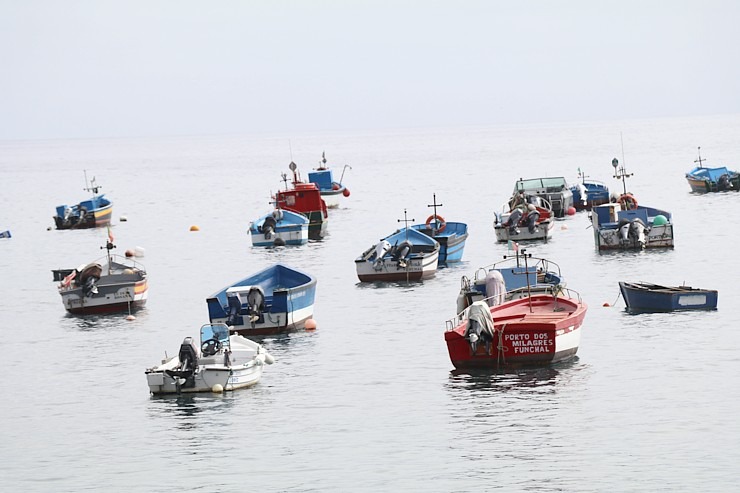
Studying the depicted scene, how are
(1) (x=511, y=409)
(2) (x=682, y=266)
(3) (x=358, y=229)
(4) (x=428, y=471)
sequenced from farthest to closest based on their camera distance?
1. (3) (x=358, y=229)
2. (2) (x=682, y=266)
3. (1) (x=511, y=409)
4. (4) (x=428, y=471)

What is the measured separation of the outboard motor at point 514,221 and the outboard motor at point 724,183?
5015cm

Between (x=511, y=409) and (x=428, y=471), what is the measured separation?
6.15 meters

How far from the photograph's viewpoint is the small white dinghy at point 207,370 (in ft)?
142

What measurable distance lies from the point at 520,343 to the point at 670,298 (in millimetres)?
13706

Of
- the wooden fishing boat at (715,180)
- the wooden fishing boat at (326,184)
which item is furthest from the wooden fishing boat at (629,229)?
the wooden fishing boat at (326,184)

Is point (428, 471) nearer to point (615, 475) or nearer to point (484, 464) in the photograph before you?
point (484, 464)

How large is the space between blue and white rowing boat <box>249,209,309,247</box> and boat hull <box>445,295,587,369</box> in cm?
5024

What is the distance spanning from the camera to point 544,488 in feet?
106

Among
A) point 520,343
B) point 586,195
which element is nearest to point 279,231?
point 586,195

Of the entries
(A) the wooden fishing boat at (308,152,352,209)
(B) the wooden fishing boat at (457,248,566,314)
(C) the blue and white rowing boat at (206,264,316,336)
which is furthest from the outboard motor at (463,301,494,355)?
(A) the wooden fishing boat at (308,152,352,209)

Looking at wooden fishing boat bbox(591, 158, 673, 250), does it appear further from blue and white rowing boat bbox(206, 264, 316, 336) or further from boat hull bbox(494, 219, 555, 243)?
Result: blue and white rowing boat bbox(206, 264, 316, 336)

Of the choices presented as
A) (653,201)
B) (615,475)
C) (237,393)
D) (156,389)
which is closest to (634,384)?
(615,475)

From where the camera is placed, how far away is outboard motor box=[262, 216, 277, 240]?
313ft

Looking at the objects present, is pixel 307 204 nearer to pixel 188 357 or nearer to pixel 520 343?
pixel 520 343
